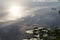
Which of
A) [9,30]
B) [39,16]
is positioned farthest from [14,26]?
[39,16]

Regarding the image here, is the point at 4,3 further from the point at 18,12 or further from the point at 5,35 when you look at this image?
the point at 5,35

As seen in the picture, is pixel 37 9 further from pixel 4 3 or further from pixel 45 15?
pixel 4 3

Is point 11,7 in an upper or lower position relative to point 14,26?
upper

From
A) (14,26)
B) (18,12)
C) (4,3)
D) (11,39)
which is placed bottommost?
(11,39)

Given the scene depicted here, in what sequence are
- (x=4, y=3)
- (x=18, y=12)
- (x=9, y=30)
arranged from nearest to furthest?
1. (x=9, y=30)
2. (x=18, y=12)
3. (x=4, y=3)

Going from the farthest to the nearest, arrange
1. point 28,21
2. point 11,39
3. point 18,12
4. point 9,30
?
point 18,12 < point 28,21 < point 9,30 < point 11,39

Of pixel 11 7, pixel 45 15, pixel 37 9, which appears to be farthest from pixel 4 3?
pixel 45 15

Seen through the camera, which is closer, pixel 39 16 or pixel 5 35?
pixel 5 35

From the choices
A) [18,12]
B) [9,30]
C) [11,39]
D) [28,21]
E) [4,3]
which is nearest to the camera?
[11,39]

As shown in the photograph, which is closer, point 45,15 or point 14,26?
point 14,26
